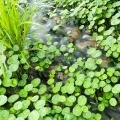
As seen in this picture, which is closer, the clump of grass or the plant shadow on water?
the clump of grass

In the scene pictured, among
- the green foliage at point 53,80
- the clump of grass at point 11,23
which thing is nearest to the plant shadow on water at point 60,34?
the green foliage at point 53,80

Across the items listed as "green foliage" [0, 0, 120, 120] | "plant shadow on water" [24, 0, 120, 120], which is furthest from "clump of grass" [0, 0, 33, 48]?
"plant shadow on water" [24, 0, 120, 120]

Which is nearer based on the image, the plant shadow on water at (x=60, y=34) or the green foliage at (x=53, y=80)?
the green foliage at (x=53, y=80)

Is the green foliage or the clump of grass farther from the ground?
the clump of grass

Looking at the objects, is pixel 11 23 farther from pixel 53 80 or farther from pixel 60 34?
pixel 60 34

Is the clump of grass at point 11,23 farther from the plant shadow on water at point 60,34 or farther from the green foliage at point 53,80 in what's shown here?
the plant shadow on water at point 60,34

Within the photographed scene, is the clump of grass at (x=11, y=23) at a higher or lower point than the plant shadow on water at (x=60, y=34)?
higher

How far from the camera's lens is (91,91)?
2061mm

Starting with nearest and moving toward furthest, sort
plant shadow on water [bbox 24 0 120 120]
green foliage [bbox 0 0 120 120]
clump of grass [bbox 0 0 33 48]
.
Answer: green foliage [bbox 0 0 120 120] → clump of grass [bbox 0 0 33 48] → plant shadow on water [bbox 24 0 120 120]

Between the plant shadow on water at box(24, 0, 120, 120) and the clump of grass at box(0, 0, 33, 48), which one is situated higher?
the clump of grass at box(0, 0, 33, 48)

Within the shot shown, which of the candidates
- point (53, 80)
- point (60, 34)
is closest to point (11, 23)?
point (53, 80)

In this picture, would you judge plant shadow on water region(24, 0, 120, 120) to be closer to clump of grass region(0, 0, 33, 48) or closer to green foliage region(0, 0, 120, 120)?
green foliage region(0, 0, 120, 120)

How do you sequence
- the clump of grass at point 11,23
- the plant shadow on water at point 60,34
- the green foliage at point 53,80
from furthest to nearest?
the plant shadow on water at point 60,34, the clump of grass at point 11,23, the green foliage at point 53,80

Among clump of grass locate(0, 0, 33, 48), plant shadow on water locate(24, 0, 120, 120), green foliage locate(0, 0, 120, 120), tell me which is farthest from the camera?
plant shadow on water locate(24, 0, 120, 120)
